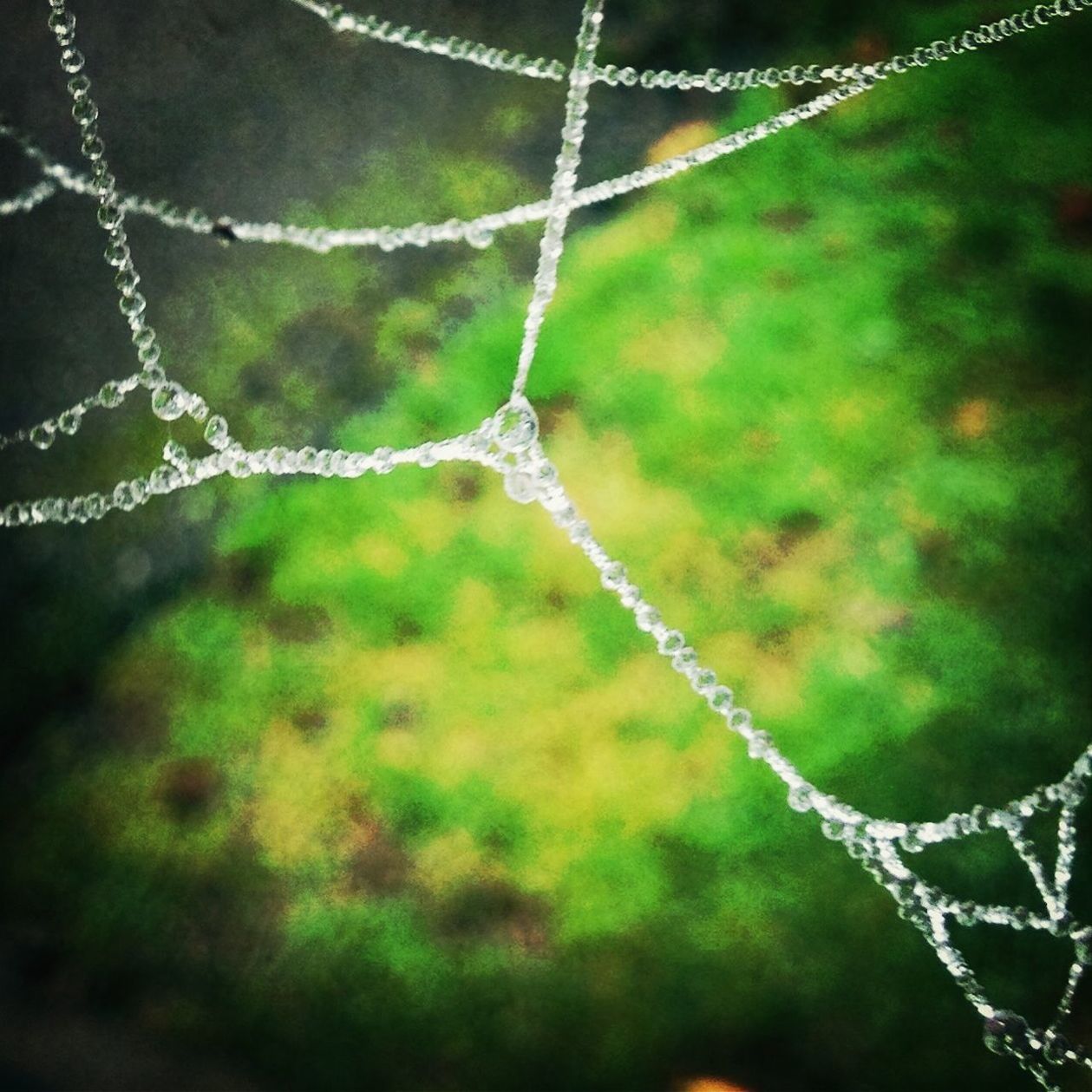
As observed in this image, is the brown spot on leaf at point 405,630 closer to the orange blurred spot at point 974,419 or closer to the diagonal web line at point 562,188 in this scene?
the diagonal web line at point 562,188

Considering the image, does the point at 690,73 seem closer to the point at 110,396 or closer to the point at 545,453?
the point at 545,453

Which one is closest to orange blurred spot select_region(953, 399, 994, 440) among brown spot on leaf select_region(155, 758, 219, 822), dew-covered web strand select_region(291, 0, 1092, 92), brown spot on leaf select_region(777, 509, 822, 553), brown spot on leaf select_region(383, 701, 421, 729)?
brown spot on leaf select_region(777, 509, 822, 553)

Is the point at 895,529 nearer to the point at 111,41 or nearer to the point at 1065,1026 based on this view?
the point at 1065,1026

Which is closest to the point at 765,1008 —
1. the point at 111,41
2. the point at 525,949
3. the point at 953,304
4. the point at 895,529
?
the point at 525,949

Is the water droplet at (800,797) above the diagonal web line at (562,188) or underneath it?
underneath

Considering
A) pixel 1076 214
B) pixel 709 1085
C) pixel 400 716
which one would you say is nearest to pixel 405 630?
pixel 400 716

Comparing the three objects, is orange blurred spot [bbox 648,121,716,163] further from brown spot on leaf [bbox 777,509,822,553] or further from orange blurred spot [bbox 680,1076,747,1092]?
orange blurred spot [bbox 680,1076,747,1092]

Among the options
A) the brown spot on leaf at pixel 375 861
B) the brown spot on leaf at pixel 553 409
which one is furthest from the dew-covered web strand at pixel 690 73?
the brown spot on leaf at pixel 375 861
